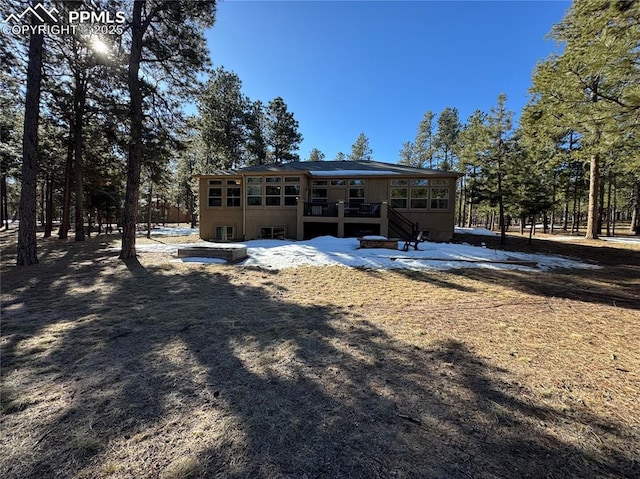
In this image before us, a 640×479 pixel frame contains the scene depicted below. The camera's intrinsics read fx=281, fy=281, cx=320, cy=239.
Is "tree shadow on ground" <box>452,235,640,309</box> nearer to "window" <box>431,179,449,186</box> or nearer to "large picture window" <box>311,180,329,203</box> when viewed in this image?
"window" <box>431,179,449,186</box>

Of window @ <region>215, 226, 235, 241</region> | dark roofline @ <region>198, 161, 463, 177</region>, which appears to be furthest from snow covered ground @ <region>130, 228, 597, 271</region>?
dark roofline @ <region>198, 161, 463, 177</region>

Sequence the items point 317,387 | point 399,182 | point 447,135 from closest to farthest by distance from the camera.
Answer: point 317,387 < point 399,182 < point 447,135

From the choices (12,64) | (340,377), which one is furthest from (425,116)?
(340,377)

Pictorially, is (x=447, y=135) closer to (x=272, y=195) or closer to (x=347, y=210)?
(x=347, y=210)

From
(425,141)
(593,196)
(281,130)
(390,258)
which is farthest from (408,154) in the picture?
(390,258)

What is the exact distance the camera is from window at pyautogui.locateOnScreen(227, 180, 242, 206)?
16.5 metres

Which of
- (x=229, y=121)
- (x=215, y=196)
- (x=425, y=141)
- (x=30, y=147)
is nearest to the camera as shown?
Answer: (x=30, y=147)

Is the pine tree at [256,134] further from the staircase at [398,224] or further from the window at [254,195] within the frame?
the staircase at [398,224]

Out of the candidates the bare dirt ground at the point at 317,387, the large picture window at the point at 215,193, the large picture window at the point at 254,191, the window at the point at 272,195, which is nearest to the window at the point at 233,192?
the large picture window at the point at 215,193

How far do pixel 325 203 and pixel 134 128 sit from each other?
8811 mm

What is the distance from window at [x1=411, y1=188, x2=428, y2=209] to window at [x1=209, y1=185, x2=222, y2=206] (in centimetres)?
1117

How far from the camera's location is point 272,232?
15984 mm

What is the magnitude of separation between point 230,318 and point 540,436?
3932 millimetres

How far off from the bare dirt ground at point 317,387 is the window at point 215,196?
37.8ft
